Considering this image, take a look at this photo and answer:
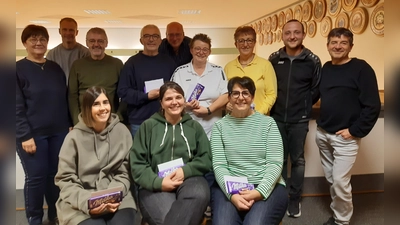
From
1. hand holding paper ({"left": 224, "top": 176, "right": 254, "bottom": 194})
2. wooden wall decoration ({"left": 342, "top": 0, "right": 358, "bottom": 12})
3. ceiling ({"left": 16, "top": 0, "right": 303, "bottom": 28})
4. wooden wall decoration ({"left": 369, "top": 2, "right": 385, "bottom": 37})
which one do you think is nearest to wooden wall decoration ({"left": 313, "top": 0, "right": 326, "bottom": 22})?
wooden wall decoration ({"left": 342, "top": 0, "right": 358, "bottom": 12})

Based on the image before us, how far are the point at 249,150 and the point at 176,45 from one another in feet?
4.42

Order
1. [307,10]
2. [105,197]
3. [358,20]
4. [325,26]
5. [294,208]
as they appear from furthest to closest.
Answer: [307,10] → [325,26] → [358,20] → [294,208] → [105,197]

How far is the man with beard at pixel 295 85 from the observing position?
2.42 meters

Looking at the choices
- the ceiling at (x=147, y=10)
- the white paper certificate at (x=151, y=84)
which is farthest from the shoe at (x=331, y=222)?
the ceiling at (x=147, y=10)

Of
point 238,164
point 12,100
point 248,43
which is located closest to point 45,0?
point 248,43

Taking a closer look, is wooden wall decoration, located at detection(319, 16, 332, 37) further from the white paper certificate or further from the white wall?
the white paper certificate

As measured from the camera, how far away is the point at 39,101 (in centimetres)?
215

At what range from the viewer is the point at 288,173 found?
9.78 feet

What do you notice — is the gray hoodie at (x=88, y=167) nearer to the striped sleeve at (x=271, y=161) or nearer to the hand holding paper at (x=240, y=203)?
the hand holding paper at (x=240, y=203)

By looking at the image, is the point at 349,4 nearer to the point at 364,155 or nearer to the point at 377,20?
the point at 377,20

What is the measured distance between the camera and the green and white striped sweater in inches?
76.0

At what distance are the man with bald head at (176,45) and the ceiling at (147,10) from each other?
4.84 m

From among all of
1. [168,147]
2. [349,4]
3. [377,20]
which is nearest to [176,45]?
[168,147]

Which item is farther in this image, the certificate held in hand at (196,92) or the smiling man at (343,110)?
the certificate held in hand at (196,92)
